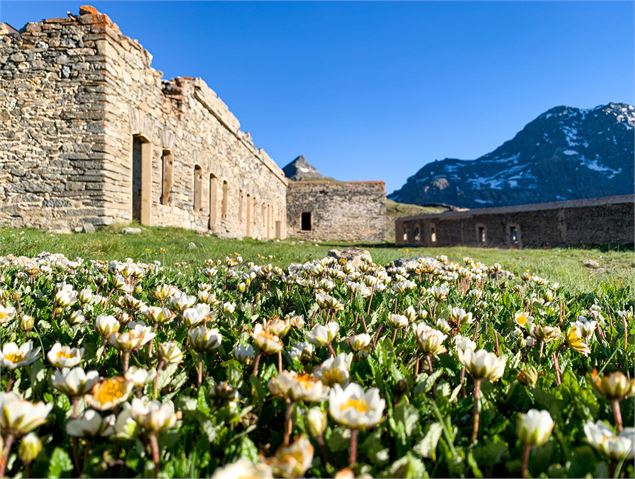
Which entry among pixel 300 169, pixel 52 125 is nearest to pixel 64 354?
pixel 52 125

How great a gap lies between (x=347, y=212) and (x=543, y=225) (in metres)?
14.3

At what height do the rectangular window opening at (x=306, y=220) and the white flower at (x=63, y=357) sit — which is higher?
the rectangular window opening at (x=306, y=220)

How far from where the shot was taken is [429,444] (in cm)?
100

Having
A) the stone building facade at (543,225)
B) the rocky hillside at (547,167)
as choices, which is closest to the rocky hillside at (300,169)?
the rocky hillside at (547,167)

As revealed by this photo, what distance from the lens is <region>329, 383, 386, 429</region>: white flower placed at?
32.8 inches

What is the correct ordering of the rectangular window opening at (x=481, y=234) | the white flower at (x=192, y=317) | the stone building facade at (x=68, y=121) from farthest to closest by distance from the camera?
1. the rectangular window opening at (x=481, y=234)
2. the stone building facade at (x=68, y=121)
3. the white flower at (x=192, y=317)

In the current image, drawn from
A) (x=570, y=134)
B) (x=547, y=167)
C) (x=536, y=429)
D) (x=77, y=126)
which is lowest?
(x=536, y=429)

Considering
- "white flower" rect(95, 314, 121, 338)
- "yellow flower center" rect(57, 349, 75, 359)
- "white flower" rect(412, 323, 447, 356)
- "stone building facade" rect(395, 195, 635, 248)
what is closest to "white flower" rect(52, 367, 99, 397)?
"yellow flower center" rect(57, 349, 75, 359)

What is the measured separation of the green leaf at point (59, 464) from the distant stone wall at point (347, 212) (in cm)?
3073

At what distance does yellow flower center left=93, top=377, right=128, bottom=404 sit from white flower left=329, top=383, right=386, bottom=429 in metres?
0.51

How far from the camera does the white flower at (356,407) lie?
0.83m

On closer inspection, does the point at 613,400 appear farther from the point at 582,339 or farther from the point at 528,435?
the point at 582,339

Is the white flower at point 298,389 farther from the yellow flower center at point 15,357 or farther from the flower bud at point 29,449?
the yellow flower center at point 15,357

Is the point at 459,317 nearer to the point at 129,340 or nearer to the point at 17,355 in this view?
the point at 129,340
